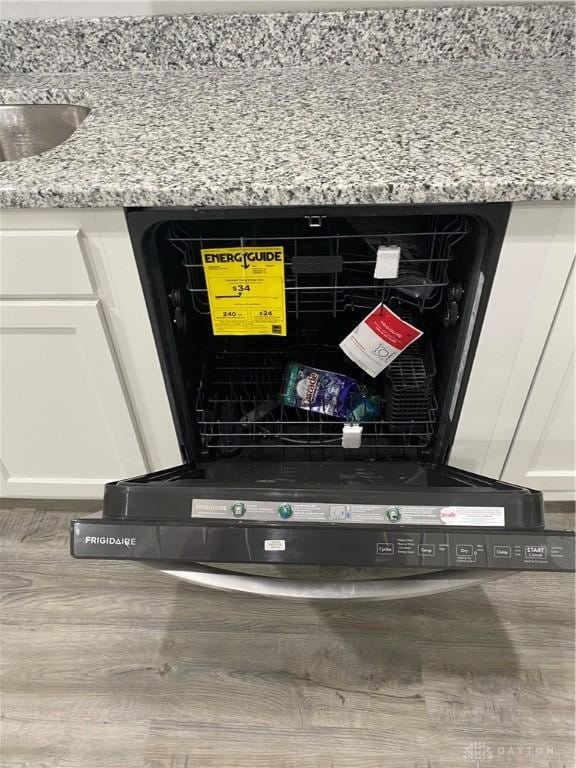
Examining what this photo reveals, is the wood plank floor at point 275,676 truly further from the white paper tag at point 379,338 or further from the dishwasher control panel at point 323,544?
the white paper tag at point 379,338

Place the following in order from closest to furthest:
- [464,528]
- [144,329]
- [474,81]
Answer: [464,528]
[144,329]
[474,81]

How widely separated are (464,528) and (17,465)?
1002 mm

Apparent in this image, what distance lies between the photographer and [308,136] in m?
0.90

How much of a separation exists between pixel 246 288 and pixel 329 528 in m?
0.41

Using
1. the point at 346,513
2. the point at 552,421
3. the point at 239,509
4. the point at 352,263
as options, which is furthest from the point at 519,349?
the point at 239,509

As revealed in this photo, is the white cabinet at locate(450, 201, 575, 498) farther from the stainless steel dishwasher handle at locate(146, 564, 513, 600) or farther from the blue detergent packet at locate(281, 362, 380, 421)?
the stainless steel dishwasher handle at locate(146, 564, 513, 600)

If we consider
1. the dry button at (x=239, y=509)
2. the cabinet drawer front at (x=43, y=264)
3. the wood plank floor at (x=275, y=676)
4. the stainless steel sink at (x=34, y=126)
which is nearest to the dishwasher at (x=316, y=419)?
the dry button at (x=239, y=509)

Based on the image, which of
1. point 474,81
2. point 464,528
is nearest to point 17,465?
point 464,528

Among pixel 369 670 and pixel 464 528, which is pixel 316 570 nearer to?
pixel 369 670

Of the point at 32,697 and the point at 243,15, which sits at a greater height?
the point at 243,15

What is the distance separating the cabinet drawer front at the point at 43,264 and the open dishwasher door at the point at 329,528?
35 centimetres

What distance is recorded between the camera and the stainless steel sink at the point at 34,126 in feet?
3.88

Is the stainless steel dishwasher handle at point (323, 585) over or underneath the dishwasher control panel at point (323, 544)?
underneath

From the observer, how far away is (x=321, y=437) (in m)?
1.15
